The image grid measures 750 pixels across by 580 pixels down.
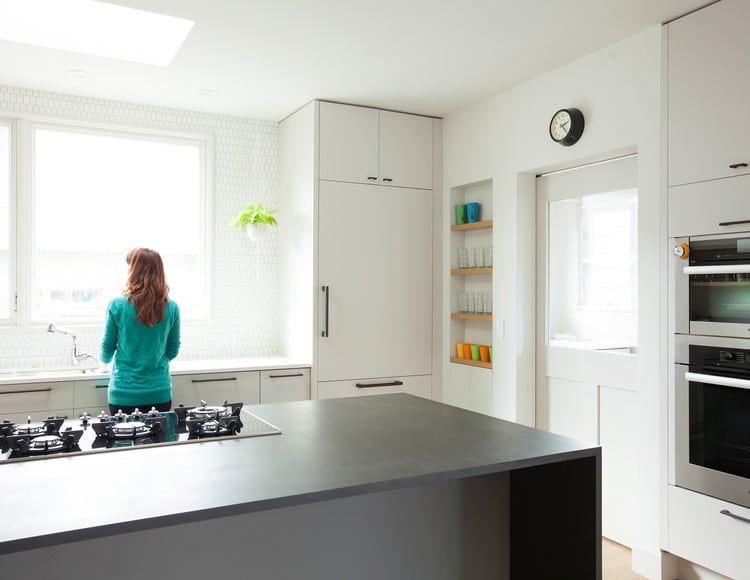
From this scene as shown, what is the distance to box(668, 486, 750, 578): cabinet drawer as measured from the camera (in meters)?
2.72

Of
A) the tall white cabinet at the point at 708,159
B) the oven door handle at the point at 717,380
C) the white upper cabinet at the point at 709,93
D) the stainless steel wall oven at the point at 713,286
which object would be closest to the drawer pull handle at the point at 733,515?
the tall white cabinet at the point at 708,159

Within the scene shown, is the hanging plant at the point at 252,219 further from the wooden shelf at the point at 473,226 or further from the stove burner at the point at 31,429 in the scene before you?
the stove burner at the point at 31,429

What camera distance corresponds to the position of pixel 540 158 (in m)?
3.87

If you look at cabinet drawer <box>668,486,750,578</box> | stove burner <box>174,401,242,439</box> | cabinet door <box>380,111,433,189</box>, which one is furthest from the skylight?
cabinet drawer <box>668,486,750,578</box>

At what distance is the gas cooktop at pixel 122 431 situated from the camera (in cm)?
182

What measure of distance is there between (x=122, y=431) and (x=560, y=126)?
2887 mm

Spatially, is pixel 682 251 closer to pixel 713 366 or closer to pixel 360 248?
pixel 713 366

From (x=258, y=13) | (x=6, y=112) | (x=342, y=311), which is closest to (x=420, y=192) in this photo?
(x=342, y=311)

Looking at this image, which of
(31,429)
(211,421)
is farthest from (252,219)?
(31,429)

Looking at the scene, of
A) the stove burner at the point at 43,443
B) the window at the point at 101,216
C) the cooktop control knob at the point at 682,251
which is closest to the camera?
the stove burner at the point at 43,443

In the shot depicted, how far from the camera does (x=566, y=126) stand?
11.9 ft

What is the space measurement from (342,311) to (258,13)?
206cm

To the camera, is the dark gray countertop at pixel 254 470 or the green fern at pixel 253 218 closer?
the dark gray countertop at pixel 254 470

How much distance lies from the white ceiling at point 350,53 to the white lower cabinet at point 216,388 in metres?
1.90
